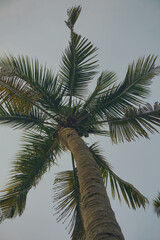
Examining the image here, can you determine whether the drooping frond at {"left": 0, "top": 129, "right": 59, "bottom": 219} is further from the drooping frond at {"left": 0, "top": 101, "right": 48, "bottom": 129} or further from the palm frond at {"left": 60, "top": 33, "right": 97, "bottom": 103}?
the palm frond at {"left": 60, "top": 33, "right": 97, "bottom": 103}

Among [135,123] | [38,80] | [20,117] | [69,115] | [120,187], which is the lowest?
[120,187]

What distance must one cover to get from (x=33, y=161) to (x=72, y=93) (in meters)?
2.09

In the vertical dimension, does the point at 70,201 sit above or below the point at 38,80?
below

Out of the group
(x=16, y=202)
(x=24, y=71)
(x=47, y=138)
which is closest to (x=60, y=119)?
(x=47, y=138)

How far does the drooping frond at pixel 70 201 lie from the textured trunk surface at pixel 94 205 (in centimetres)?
177

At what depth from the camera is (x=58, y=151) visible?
218 inches

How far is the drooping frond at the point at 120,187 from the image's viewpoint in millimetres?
4770

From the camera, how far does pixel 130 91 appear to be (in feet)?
16.5

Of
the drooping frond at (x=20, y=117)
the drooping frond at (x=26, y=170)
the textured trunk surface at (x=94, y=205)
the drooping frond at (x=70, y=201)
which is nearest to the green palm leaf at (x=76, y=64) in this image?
the drooping frond at (x=20, y=117)

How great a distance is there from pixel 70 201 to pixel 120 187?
1286mm

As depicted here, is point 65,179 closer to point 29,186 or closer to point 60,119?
point 29,186

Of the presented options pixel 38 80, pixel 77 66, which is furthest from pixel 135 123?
pixel 38 80

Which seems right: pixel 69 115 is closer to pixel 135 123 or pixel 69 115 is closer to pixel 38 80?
pixel 38 80

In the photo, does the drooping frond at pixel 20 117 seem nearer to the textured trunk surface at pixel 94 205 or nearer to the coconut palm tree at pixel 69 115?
the coconut palm tree at pixel 69 115
